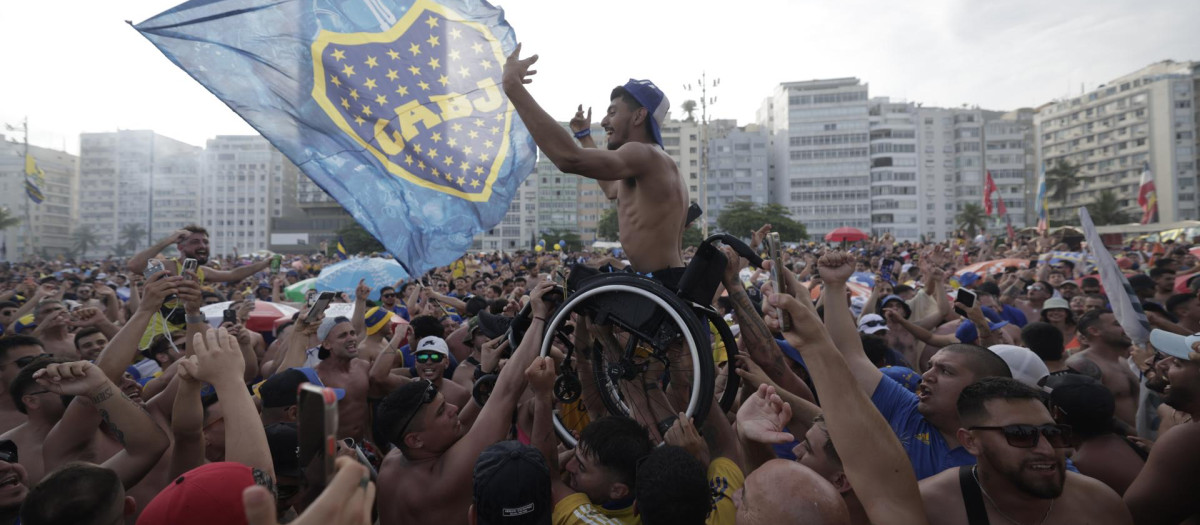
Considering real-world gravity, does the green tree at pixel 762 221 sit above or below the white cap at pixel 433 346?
above

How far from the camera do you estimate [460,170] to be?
6.14 m

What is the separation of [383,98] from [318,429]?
5138 millimetres

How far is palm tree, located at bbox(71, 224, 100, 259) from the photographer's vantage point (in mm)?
103750

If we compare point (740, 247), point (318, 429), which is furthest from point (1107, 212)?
point (318, 429)

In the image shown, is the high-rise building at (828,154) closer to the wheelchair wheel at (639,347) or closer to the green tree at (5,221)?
the green tree at (5,221)

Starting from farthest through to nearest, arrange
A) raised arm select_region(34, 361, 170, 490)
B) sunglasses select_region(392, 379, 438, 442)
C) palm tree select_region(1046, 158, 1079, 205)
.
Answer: palm tree select_region(1046, 158, 1079, 205) < sunglasses select_region(392, 379, 438, 442) < raised arm select_region(34, 361, 170, 490)

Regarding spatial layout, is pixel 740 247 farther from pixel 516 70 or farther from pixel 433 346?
pixel 433 346

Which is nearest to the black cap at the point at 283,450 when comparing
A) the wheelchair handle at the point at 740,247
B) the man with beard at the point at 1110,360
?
the wheelchair handle at the point at 740,247

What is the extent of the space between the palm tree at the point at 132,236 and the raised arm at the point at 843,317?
125291 mm

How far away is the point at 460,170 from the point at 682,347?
3454mm

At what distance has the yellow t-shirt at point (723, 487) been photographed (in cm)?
264

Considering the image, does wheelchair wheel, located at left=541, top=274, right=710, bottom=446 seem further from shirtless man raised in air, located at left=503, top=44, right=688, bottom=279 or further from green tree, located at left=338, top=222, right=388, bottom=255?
green tree, located at left=338, top=222, right=388, bottom=255

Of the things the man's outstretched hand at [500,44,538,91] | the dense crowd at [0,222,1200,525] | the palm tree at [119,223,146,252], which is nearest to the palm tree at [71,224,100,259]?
the palm tree at [119,223,146,252]

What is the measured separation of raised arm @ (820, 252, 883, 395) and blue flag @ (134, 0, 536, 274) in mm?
3542
